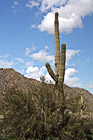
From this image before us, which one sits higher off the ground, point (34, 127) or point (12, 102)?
point (12, 102)

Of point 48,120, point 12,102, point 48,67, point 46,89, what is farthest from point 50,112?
point 48,67

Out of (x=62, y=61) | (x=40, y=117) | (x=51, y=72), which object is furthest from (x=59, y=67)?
(x=40, y=117)

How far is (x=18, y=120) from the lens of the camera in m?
10.1

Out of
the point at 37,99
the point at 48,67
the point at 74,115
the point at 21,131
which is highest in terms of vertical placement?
the point at 48,67

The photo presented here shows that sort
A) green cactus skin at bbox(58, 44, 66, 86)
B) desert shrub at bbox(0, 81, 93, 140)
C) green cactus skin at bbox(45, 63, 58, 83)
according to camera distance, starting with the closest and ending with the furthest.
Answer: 1. desert shrub at bbox(0, 81, 93, 140)
2. green cactus skin at bbox(45, 63, 58, 83)
3. green cactus skin at bbox(58, 44, 66, 86)

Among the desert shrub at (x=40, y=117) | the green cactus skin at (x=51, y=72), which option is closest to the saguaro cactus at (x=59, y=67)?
the green cactus skin at (x=51, y=72)

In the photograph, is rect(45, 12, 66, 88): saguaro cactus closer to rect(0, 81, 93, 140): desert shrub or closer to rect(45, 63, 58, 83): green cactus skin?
rect(45, 63, 58, 83): green cactus skin

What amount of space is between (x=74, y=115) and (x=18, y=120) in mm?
2630

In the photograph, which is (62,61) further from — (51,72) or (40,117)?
(40,117)

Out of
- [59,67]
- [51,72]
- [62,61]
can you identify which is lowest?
[51,72]

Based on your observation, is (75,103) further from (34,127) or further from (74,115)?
(34,127)

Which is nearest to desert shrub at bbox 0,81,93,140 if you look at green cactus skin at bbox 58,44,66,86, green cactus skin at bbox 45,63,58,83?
green cactus skin at bbox 45,63,58,83

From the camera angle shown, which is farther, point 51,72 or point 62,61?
point 62,61

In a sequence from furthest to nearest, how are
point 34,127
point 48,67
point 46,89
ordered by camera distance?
point 48,67, point 46,89, point 34,127
